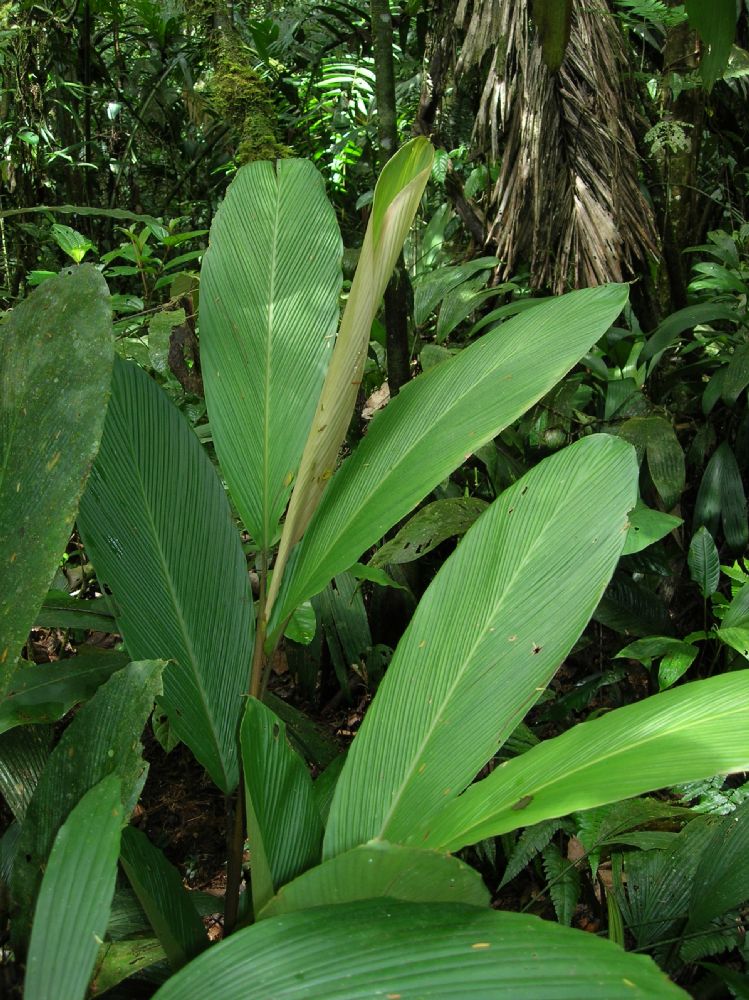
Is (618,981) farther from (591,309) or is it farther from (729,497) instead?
(729,497)

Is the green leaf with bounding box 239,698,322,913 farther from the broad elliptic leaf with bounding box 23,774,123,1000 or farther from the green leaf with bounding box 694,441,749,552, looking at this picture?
the green leaf with bounding box 694,441,749,552

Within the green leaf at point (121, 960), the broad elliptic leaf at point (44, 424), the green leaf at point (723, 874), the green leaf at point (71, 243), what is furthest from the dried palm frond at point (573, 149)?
the green leaf at point (121, 960)

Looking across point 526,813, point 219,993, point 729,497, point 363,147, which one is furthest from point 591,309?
point 363,147

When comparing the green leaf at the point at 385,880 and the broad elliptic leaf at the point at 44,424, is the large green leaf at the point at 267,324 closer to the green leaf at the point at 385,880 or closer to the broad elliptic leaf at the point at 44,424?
the broad elliptic leaf at the point at 44,424

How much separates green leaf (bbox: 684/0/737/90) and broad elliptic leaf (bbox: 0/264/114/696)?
42 centimetres

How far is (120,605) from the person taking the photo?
60 centimetres

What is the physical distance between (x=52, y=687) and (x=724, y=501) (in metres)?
1.25

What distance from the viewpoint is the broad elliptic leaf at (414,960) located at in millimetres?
344

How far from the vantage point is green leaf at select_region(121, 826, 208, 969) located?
54 cm

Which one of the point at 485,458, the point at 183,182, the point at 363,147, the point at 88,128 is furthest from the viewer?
the point at 183,182

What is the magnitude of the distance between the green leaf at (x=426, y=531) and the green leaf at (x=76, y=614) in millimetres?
440

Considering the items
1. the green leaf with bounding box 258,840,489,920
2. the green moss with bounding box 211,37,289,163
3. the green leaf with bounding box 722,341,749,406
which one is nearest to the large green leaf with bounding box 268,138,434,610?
the green leaf with bounding box 258,840,489,920

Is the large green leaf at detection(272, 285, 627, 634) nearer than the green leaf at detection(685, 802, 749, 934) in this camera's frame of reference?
Yes

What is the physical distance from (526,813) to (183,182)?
11.2 ft
